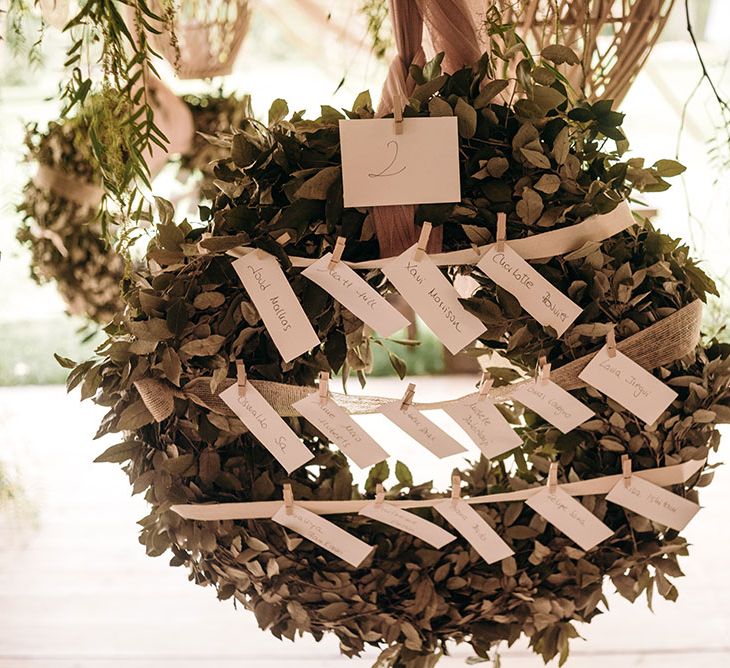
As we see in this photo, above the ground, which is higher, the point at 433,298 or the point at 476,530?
the point at 433,298

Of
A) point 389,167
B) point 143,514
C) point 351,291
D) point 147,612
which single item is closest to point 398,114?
point 389,167

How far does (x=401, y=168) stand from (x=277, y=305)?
178mm

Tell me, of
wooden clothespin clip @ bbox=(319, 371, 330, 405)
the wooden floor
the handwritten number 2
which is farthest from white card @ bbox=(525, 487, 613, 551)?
the wooden floor

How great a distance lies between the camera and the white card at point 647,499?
2.94 ft

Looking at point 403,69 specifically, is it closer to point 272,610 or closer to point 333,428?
point 333,428

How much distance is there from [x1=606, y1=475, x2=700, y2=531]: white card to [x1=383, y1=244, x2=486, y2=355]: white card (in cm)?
23

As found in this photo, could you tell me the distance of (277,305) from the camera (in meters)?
0.84

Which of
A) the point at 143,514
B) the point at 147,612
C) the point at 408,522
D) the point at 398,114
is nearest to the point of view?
the point at 398,114

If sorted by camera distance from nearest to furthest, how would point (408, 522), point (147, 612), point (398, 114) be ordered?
point (398, 114) → point (408, 522) → point (147, 612)

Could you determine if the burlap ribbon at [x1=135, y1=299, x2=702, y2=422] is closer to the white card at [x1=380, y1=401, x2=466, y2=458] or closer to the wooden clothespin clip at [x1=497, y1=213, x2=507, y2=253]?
the white card at [x1=380, y1=401, x2=466, y2=458]

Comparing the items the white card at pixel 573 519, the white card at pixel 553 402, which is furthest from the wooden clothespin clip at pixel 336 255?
the white card at pixel 573 519

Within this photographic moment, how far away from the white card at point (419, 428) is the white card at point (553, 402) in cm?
8

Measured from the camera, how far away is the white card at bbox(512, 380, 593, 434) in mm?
860

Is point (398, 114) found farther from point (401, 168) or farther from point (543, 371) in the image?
point (543, 371)
